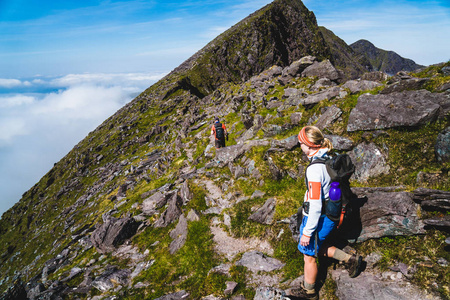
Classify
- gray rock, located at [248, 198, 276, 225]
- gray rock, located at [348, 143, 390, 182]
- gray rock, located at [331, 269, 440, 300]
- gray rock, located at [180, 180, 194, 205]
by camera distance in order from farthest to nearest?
gray rock, located at [180, 180, 194, 205] → gray rock, located at [248, 198, 276, 225] → gray rock, located at [348, 143, 390, 182] → gray rock, located at [331, 269, 440, 300]

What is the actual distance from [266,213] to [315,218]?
5.05 m

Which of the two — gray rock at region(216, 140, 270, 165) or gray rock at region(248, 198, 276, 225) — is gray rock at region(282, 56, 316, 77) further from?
gray rock at region(248, 198, 276, 225)

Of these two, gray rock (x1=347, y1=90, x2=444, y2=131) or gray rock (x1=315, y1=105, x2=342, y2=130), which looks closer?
gray rock (x1=347, y1=90, x2=444, y2=131)

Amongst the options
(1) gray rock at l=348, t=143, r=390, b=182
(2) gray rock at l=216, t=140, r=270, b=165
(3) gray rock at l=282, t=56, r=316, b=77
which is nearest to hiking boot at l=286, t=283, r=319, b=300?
(1) gray rock at l=348, t=143, r=390, b=182

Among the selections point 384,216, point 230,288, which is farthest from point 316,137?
point 230,288

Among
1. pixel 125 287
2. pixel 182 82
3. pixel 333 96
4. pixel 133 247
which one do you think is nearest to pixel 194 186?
pixel 133 247

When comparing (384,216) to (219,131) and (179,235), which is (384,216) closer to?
(179,235)

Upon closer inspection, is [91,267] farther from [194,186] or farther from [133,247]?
[194,186]

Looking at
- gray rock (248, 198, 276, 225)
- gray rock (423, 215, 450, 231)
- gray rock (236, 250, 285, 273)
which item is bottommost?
gray rock (236, 250, 285, 273)

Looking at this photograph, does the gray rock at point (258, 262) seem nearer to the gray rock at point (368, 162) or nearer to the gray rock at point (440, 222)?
the gray rock at point (440, 222)

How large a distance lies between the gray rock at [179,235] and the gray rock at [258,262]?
3777 millimetres

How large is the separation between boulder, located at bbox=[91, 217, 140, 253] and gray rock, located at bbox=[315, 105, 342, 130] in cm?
1372

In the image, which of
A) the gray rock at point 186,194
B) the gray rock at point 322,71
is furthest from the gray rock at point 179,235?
the gray rock at point 322,71

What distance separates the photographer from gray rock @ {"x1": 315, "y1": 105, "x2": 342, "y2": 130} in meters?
13.0
